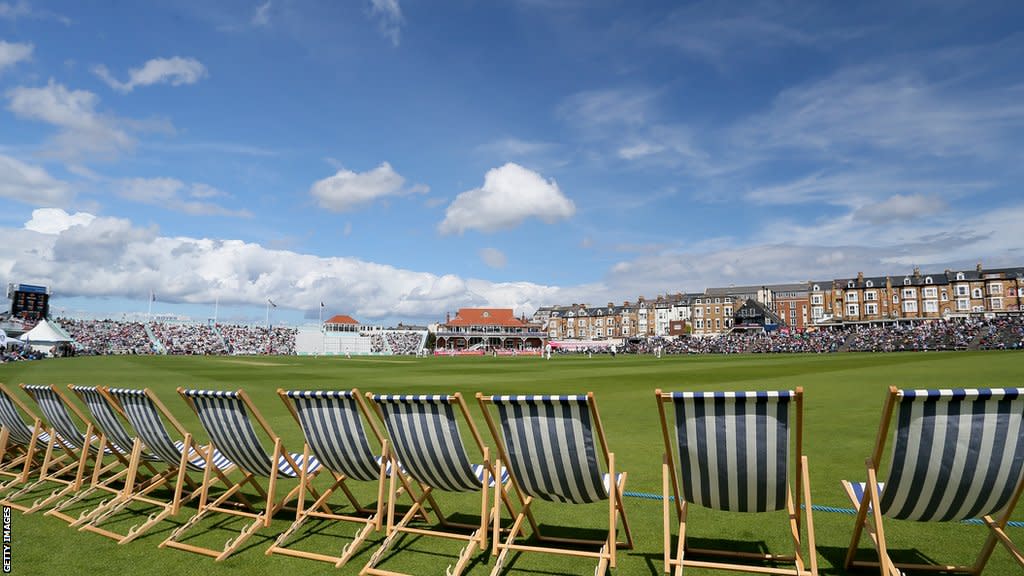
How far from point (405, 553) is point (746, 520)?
2.84 m

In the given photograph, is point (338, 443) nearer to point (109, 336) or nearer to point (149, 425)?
point (149, 425)

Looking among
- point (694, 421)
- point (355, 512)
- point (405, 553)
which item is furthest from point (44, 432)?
point (694, 421)

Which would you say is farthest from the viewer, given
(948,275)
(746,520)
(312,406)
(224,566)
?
(948,275)

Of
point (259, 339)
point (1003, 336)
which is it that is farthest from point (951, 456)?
point (259, 339)

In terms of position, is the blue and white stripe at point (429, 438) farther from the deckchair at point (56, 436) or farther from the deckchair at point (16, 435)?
the deckchair at point (16, 435)

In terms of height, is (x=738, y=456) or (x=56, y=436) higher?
(x=738, y=456)

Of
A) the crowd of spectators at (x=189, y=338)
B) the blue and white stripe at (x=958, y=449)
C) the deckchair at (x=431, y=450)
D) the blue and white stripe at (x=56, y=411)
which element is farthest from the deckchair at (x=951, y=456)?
the crowd of spectators at (x=189, y=338)

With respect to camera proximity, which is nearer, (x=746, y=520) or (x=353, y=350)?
(x=746, y=520)

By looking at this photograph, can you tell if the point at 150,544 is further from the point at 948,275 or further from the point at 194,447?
the point at 948,275

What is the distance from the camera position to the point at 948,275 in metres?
87.6

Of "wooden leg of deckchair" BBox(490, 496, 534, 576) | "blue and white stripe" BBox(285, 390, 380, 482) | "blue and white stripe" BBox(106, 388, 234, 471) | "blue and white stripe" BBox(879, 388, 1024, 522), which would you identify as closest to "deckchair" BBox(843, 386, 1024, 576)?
"blue and white stripe" BBox(879, 388, 1024, 522)

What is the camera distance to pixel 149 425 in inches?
199

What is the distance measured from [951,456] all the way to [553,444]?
2.20 meters

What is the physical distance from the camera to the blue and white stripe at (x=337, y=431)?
440 cm
